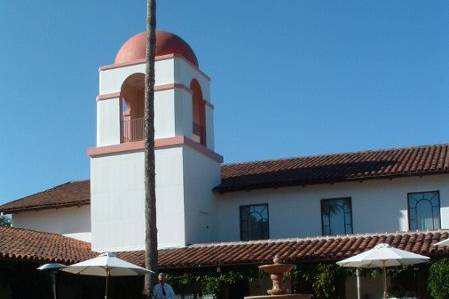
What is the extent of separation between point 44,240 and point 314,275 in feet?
29.5

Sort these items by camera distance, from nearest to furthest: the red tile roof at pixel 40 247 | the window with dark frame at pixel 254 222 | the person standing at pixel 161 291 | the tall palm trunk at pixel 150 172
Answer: the person standing at pixel 161 291 → the tall palm trunk at pixel 150 172 → the red tile roof at pixel 40 247 → the window with dark frame at pixel 254 222

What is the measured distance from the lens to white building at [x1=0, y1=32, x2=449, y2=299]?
25266 millimetres

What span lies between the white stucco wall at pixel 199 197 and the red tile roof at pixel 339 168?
0.51 meters

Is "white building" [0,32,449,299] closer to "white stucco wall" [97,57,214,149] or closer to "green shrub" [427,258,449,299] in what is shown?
"white stucco wall" [97,57,214,149]

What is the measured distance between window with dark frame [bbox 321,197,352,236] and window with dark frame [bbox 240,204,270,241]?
1968 millimetres

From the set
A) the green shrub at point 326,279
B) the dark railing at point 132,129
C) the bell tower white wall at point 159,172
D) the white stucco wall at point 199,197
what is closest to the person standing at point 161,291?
the green shrub at point 326,279

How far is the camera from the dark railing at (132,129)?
89.2 ft

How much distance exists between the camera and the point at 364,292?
24234mm

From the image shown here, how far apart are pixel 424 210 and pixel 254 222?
5664 millimetres

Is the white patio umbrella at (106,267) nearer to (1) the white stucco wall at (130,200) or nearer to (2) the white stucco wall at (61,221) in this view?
(1) the white stucco wall at (130,200)

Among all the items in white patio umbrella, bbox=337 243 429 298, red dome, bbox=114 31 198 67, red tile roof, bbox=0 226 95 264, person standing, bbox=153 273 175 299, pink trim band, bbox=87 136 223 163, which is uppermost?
red dome, bbox=114 31 198 67

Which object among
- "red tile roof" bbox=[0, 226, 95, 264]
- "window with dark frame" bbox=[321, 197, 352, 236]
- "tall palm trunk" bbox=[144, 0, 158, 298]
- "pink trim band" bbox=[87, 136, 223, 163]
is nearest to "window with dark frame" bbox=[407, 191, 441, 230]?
"window with dark frame" bbox=[321, 197, 352, 236]

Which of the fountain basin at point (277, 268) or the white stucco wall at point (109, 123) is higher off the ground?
the white stucco wall at point (109, 123)

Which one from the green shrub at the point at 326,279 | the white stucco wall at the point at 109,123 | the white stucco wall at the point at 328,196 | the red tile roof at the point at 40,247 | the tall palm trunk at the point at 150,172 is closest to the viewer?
the tall palm trunk at the point at 150,172
